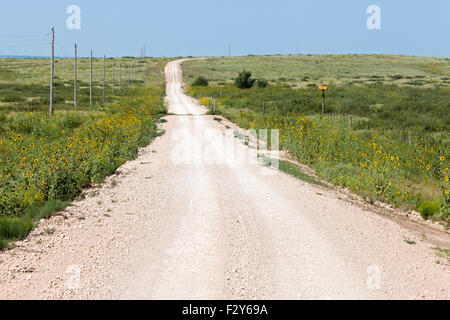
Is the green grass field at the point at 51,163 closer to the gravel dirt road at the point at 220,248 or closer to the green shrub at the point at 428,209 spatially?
the gravel dirt road at the point at 220,248

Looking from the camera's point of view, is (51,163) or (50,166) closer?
(50,166)

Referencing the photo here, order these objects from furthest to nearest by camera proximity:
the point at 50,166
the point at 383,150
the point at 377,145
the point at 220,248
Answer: the point at 377,145 → the point at 383,150 → the point at 50,166 → the point at 220,248

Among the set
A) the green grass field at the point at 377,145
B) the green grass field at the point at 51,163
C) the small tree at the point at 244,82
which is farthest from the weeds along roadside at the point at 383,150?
the small tree at the point at 244,82

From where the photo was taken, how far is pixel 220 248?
7137 mm

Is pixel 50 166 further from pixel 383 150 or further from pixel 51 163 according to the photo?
pixel 383 150

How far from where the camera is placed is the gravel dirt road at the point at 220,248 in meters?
5.71

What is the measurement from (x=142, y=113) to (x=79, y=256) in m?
21.8

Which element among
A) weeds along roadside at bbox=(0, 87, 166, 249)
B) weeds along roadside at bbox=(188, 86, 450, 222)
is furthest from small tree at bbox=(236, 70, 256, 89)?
weeds along roadside at bbox=(0, 87, 166, 249)

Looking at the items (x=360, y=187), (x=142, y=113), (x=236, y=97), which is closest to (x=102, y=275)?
(x=360, y=187)

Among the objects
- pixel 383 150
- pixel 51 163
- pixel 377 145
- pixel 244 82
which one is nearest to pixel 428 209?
pixel 383 150

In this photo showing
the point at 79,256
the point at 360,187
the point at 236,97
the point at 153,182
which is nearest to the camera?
the point at 79,256

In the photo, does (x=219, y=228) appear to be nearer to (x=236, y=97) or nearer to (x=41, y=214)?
(x=41, y=214)
